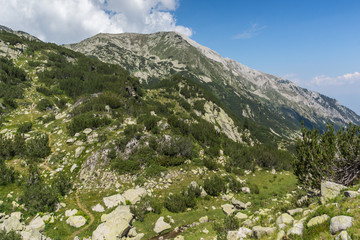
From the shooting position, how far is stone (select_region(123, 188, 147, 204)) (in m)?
15.3

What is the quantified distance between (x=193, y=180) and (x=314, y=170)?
37.8 feet

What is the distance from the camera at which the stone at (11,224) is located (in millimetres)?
11070

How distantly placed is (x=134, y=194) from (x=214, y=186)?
844 cm

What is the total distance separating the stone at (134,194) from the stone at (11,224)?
7.05 meters

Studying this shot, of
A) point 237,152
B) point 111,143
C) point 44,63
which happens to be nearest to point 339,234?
point 111,143

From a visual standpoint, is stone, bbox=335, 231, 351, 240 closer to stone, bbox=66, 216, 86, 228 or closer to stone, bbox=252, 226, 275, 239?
stone, bbox=252, 226, 275, 239

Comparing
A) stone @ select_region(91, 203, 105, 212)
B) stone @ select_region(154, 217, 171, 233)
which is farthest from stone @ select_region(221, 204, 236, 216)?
stone @ select_region(91, 203, 105, 212)

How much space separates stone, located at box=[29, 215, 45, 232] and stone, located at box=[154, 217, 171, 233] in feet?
25.6

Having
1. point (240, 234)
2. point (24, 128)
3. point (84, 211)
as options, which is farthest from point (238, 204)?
point (24, 128)

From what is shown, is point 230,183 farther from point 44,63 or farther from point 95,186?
point 44,63

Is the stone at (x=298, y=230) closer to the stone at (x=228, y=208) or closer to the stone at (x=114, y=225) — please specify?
the stone at (x=228, y=208)

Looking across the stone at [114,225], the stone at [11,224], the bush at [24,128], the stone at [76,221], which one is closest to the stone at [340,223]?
the stone at [114,225]

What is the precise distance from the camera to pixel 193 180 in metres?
20.0

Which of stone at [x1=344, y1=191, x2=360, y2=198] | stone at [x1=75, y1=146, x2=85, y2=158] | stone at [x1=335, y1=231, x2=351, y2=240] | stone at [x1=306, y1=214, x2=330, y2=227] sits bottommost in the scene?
stone at [x1=306, y1=214, x2=330, y2=227]
